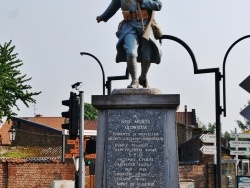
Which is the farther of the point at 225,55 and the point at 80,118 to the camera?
the point at 225,55

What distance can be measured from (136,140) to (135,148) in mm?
119

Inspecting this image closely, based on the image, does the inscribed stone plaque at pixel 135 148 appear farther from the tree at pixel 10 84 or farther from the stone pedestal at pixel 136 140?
the tree at pixel 10 84

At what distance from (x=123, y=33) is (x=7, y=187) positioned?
17196 millimetres

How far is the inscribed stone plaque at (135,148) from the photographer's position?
900 cm

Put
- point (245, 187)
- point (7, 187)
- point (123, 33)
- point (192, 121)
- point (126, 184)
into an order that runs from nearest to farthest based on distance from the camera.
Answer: point (126, 184) → point (123, 33) → point (245, 187) → point (7, 187) → point (192, 121)

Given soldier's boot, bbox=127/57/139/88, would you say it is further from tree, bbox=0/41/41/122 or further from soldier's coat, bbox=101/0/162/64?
tree, bbox=0/41/41/122

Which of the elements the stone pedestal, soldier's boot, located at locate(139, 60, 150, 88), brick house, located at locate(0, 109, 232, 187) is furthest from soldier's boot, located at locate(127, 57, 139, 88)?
brick house, located at locate(0, 109, 232, 187)

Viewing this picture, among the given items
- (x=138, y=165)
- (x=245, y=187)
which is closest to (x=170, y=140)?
(x=138, y=165)

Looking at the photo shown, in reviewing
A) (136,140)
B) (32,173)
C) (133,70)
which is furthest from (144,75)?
(32,173)

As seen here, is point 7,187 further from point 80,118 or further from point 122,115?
point 122,115

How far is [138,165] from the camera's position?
9.01 meters

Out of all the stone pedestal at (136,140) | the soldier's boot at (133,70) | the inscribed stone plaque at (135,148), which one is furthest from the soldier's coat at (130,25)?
the inscribed stone plaque at (135,148)

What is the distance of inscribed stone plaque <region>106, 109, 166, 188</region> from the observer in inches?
354

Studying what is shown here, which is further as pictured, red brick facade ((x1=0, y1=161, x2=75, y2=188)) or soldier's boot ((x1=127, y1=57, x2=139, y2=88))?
red brick facade ((x1=0, y1=161, x2=75, y2=188))
